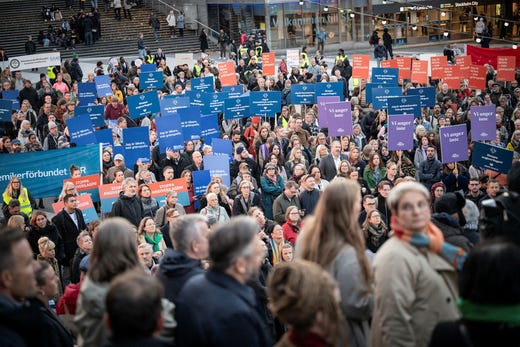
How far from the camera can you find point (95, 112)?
18031 mm

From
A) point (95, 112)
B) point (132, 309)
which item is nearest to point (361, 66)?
point (95, 112)

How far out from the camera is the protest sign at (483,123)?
14578mm

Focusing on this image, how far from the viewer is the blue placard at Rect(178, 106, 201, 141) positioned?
15664mm

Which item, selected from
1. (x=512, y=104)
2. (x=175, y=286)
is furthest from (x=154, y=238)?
(x=512, y=104)

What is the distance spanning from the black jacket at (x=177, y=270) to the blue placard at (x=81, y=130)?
35.8 feet

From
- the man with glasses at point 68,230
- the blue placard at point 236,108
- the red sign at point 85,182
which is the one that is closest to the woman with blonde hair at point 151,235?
the man with glasses at point 68,230

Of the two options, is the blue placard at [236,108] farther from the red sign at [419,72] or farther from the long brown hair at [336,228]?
the long brown hair at [336,228]

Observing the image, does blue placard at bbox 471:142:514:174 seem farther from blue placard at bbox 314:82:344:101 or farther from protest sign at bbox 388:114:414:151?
blue placard at bbox 314:82:344:101

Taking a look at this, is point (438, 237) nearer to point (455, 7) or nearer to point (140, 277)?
point (140, 277)

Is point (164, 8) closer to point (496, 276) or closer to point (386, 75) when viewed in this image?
point (386, 75)

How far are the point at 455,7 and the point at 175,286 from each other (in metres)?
42.1

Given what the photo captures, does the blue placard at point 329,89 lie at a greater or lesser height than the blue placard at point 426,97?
greater

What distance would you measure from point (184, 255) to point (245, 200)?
22.5 ft

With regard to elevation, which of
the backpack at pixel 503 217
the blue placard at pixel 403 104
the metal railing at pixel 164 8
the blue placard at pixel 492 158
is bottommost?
the blue placard at pixel 492 158
